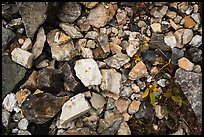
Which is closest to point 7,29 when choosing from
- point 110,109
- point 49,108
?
point 49,108

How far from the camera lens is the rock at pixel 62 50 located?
8.56 ft

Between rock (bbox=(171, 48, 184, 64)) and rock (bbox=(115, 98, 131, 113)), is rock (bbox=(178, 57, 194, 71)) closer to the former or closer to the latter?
rock (bbox=(171, 48, 184, 64))

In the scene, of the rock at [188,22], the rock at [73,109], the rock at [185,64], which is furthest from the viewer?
the rock at [188,22]

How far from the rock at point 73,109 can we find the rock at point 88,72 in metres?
0.11

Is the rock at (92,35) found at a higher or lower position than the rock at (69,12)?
lower

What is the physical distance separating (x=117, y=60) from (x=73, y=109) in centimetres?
39

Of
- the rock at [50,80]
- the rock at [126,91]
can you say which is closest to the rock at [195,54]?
the rock at [126,91]

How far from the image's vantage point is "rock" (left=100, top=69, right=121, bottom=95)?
8.30 feet

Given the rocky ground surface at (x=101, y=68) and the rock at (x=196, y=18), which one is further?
the rock at (x=196, y=18)

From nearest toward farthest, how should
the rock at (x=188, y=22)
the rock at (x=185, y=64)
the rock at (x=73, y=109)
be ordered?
the rock at (x=73, y=109)
the rock at (x=185, y=64)
the rock at (x=188, y=22)

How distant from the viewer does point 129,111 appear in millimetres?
2521

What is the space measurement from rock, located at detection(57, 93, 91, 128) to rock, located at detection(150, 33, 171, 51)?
538mm

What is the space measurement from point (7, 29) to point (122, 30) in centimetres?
67

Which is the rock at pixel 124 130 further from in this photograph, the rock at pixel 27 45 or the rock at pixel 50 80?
the rock at pixel 27 45
